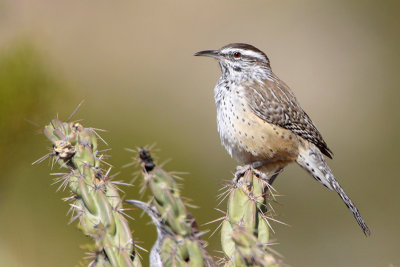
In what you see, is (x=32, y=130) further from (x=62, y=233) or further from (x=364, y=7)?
(x=364, y=7)

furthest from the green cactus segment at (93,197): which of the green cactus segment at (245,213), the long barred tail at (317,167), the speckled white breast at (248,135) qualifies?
the long barred tail at (317,167)

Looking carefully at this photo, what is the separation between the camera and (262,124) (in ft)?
10.4

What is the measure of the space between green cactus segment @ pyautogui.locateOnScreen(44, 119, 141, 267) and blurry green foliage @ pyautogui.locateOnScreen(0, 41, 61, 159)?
2.78 m

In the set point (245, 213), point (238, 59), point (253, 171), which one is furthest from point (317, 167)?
point (245, 213)

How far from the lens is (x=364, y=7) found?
433 inches

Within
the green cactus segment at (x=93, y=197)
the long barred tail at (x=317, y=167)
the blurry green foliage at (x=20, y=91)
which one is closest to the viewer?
the green cactus segment at (x=93, y=197)

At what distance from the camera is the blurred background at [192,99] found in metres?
4.93

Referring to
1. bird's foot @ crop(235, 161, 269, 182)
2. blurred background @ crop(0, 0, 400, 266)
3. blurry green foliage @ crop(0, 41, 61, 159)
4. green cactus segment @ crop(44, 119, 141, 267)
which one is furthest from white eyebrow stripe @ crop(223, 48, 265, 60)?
blurry green foliage @ crop(0, 41, 61, 159)

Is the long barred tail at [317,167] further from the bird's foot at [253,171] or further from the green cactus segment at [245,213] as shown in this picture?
the green cactus segment at [245,213]

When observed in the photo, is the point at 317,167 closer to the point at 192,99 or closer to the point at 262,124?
the point at 262,124

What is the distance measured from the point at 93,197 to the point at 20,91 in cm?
300

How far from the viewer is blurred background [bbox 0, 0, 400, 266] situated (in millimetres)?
4930

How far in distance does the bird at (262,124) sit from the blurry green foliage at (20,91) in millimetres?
1992

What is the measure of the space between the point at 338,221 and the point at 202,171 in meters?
1.66
